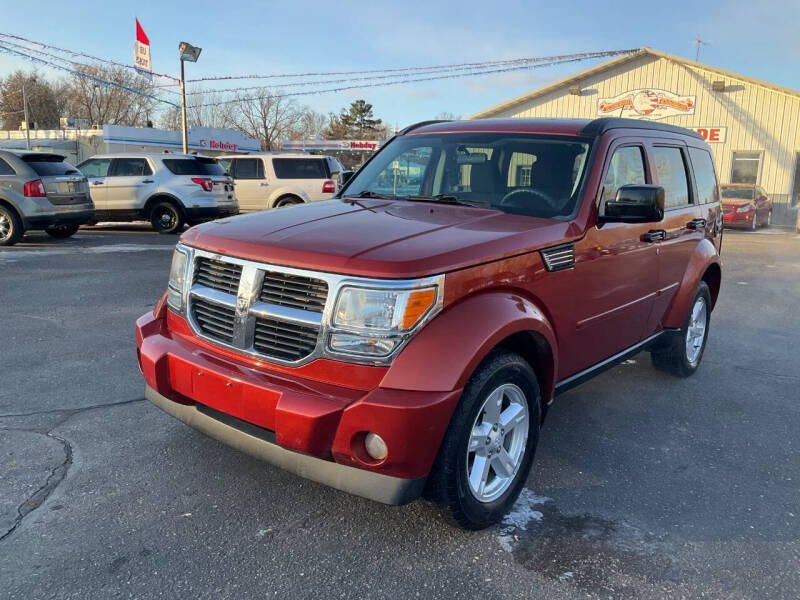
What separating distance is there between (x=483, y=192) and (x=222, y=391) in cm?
192

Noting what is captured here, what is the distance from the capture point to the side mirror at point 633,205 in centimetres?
348

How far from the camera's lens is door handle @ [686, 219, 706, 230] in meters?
4.83

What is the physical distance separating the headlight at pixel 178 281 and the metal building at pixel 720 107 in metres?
24.7

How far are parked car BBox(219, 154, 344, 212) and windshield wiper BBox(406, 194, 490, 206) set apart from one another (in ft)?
39.9

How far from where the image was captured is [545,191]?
A: 367 cm

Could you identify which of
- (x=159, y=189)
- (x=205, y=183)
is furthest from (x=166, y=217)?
(x=205, y=183)

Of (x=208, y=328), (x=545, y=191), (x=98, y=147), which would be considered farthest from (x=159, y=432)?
(x=98, y=147)

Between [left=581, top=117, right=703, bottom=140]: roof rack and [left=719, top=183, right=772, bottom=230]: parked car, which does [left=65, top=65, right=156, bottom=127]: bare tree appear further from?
[left=581, top=117, right=703, bottom=140]: roof rack

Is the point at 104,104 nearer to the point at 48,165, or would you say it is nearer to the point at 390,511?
the point at 48,165

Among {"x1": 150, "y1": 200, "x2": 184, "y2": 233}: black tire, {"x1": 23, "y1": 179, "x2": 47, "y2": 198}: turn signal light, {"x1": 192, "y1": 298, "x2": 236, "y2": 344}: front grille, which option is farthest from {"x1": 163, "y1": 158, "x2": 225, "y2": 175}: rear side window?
{"x1": 192, "y1": 298, "x2": 236, "y2": 344}: front grille

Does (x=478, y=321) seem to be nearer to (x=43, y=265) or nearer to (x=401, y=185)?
(x=401, y=185)

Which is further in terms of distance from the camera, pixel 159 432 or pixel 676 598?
pixel 159 432

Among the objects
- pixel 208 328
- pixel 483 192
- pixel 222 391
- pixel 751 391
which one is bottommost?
pixel 751 391

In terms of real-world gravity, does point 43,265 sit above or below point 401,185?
below
